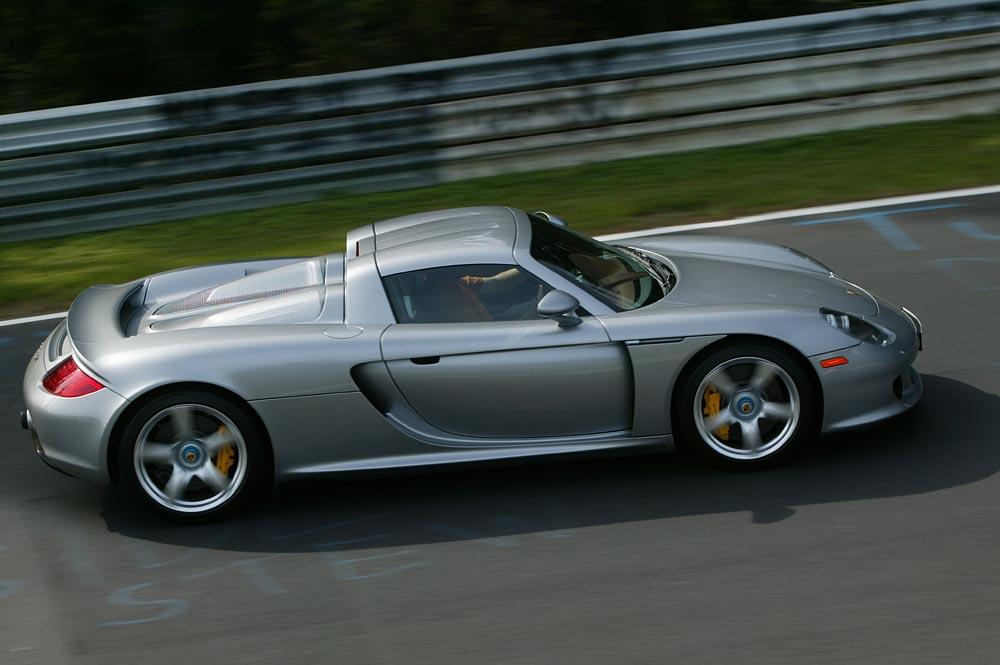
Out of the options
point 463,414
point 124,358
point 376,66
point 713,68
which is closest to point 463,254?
point 463,414

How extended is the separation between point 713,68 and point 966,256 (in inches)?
135

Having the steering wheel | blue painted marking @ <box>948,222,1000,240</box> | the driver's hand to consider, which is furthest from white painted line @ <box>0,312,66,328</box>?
blue painted marking @ <box>948,222,1000,240</box>

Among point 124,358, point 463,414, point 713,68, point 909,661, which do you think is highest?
point 713,68

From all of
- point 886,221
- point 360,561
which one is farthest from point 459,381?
point 886,221

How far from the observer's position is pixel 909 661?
4051 mm

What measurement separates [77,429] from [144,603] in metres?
0.94

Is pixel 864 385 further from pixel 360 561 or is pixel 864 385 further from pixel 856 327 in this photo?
pixel 360 561

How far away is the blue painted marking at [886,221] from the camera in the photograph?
28.6 feet

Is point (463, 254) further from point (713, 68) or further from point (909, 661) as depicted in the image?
point (713, 68)

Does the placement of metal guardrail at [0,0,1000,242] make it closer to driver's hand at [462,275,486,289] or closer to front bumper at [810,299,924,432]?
driver's hand at [462,275,486,289]

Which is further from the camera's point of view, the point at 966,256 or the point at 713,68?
the point at 713,68

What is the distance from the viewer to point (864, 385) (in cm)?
→ 540

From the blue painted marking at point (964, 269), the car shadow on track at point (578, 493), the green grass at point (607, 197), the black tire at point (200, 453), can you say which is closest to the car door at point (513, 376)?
the car shadow on track at point (578, 493)

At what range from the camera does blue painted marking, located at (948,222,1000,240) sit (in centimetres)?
858
